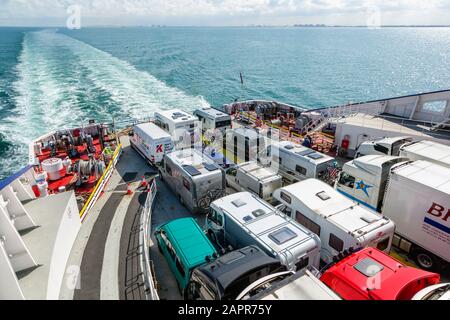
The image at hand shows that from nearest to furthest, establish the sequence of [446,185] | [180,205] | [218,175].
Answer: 1. [446,185]
2. [218,175]
3. [180,205]

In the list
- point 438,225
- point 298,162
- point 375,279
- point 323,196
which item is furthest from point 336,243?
point 298,162

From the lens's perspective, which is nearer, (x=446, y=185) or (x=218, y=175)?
(x=446, y=185)

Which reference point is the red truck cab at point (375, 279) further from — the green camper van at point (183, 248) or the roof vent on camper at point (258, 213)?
the green camper van at point (183, 248)

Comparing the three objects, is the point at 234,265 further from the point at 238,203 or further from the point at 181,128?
the point at 181,128

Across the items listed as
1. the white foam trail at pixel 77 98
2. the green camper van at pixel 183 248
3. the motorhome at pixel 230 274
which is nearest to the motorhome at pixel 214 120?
the green camper van at pixel 183 248

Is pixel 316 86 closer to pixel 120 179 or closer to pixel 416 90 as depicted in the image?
pixel 416 90

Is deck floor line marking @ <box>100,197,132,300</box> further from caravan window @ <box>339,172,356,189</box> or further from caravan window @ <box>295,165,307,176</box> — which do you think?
caravan window @ <box>339,172,356,189</box>
